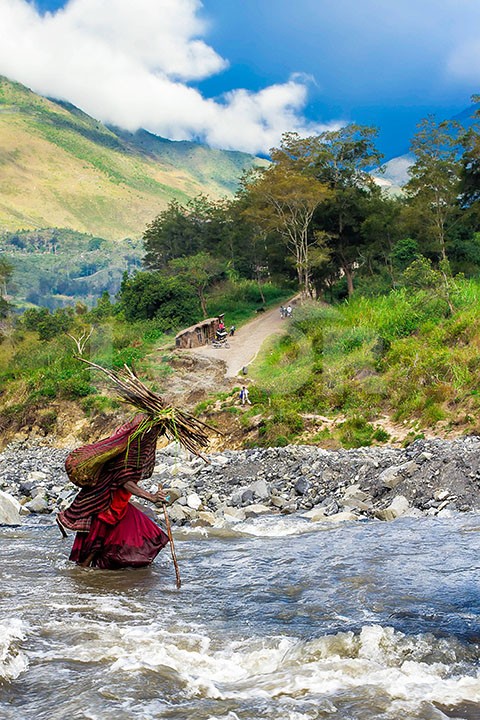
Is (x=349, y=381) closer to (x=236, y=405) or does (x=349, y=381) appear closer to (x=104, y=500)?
(x=236, y=405)

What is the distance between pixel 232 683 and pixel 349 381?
1503 centimetres

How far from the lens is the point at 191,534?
9781 mm

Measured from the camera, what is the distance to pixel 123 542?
7.02 meters

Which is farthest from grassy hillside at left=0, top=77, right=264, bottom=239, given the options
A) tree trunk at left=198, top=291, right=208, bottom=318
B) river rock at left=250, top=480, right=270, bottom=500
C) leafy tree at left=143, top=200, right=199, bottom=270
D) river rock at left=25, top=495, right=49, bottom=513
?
river rock at left=250, top=480, right=270, bottom=500

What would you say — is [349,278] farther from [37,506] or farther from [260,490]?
[37,506]

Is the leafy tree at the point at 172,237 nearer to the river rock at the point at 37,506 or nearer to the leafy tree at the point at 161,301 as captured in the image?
the leafy tree at the point at 161,301

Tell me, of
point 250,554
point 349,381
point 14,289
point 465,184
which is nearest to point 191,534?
point 250,554

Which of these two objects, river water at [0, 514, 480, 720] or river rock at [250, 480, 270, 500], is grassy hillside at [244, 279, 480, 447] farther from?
river water at [0, 514, 480, 720]

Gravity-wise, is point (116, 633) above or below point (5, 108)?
below

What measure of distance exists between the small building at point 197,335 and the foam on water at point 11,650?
2427cm

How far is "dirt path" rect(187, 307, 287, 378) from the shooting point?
26.1 meters

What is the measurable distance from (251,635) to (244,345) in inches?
956

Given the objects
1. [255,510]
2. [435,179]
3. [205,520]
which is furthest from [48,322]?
[205,520]

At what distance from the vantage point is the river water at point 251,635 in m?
4.15
